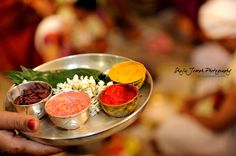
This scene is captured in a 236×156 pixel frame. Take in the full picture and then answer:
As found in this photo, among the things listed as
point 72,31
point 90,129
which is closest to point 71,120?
point 90,129

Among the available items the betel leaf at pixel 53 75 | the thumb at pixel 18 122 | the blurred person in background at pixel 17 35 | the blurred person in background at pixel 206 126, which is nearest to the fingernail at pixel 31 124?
the thumb at pixel 18 122

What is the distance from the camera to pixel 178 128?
130 centimetres

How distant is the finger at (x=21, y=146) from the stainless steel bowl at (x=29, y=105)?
60 mm

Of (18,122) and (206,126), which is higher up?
(18,122)

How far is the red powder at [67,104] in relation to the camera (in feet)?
2.03

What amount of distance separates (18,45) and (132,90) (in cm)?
71

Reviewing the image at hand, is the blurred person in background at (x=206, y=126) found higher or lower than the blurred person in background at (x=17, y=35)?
lower

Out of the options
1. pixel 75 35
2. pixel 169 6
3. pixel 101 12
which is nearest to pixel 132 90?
pixel 75 35

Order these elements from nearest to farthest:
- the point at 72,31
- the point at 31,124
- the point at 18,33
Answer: the point at 31,124
the point at 18,33
the point at 72,31

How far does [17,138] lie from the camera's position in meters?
0.66

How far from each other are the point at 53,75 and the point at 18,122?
5.3 inches

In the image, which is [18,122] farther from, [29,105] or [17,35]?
Result: [17,35]

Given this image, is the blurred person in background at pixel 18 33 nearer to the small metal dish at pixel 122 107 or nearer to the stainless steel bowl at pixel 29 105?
the stainless steel bowl at pixel 29 105

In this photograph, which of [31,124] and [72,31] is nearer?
[31,124]
